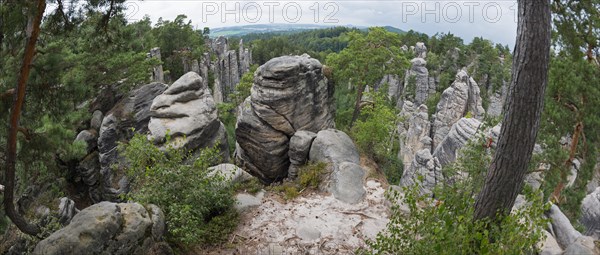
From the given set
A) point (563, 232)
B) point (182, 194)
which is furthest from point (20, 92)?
point (563, 232)

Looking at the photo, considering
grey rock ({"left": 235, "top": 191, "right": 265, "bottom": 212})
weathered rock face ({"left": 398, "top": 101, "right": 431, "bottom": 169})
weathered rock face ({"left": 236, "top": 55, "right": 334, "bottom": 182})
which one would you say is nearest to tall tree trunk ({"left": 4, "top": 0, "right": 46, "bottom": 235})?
grey rock ({"left": 235, "top": 191, "right": 265, "bottom": 212})

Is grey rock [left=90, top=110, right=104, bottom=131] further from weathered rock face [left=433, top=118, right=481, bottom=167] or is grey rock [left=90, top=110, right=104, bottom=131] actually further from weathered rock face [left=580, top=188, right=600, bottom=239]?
weathered rock face [left=580, top=188, right=600, bottom=239]

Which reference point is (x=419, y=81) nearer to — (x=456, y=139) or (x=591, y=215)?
(x=456, y=139)

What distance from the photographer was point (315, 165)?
35.4 ft

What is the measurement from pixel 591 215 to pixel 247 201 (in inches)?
426

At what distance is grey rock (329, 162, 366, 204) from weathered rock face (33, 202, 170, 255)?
15.9 ft

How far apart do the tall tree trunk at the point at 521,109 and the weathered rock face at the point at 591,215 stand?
9734mm

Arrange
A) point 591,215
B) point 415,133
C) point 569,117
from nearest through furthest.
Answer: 1. point 569,117
2. point 591,215
3. point 415,133

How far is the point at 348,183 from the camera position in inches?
393

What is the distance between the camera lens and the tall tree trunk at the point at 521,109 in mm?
3977

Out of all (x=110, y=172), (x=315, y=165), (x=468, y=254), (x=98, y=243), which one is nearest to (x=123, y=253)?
(x=98, y=243)

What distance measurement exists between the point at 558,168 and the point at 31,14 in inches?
436

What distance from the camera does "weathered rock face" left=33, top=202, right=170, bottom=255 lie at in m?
4.75

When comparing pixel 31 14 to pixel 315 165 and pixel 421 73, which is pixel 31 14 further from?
pixel 421 73
